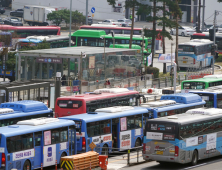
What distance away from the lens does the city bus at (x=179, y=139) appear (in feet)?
62.4

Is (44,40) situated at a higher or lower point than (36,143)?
higher

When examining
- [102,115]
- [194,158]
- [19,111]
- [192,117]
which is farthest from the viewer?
[19,111]

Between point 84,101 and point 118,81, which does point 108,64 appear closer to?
point 118,81

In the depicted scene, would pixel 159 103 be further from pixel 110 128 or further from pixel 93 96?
pixel 110 128

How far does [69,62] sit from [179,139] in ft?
68.4

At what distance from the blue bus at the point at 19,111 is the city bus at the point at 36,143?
9.28 feet

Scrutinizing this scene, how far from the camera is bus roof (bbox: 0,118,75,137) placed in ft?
56.5

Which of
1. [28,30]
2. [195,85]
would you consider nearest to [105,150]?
[195,85]

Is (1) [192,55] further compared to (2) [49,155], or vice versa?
(1) [192,55]

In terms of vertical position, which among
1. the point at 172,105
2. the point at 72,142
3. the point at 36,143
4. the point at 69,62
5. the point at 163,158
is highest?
the point at 69,62

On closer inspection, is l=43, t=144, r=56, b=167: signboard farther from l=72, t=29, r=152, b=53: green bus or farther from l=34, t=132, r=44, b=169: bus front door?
l=72, t=29, r=152, b=53: green bus

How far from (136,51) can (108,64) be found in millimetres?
5286

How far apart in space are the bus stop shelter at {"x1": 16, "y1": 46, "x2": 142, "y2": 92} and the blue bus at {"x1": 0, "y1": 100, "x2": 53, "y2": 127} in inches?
507

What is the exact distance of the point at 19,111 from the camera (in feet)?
74.0
